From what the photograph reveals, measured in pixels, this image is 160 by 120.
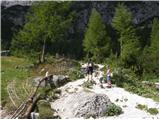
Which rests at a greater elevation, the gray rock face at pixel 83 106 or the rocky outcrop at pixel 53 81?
the rocky outcrop at pixel 53 81

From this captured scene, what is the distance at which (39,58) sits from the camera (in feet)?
155

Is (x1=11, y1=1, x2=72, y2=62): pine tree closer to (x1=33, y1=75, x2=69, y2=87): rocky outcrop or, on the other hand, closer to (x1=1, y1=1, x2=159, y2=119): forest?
(x1=1, y1=1, x2=159, y2=119): forest

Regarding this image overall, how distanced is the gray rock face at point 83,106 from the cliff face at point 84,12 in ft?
357

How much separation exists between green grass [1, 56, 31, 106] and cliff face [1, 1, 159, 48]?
91212mm

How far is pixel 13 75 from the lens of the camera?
37375 mm

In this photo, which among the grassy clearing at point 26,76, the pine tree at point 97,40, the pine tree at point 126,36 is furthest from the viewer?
the pine tree at point 97,40

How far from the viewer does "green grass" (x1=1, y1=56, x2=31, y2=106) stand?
3045cm

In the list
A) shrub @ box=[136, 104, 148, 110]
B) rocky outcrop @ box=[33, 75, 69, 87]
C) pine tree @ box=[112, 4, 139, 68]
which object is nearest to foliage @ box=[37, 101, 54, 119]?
rocky outcrop @ box=[33, 75, 69, 87]

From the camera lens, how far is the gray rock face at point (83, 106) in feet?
88.0

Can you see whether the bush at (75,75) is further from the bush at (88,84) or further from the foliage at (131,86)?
the foliage at (131,86)

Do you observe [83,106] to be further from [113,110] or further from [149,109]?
[149,109]

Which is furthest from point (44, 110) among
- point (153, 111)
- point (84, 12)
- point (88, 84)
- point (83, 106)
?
point (84, 12)

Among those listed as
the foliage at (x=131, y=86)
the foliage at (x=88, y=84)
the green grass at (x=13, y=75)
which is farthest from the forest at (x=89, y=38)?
the foliage at (x=88, y=84)

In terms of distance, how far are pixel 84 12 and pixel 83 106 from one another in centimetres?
12380
